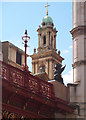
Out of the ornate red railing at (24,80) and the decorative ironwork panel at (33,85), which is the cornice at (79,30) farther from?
the decorative ironwork panel at (33,85)

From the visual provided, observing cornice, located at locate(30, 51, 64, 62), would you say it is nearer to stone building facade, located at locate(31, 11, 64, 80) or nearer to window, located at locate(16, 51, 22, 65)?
stone building facade, located at locate(31, 11, 64, 80)

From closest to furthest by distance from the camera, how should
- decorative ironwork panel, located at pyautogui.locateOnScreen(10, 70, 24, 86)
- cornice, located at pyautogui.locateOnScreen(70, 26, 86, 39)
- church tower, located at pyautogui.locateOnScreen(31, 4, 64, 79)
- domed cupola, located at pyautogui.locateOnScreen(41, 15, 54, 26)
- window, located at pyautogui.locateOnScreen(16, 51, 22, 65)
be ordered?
1. decorative ironwork panel, located at pyautogui.locateOnScreen(10, 70, 24, 86)
2. cornice, located at pyautogui.locateOnScreen(70, 26, 86, 39)
3. window, located at pyautogui.locateOnScreen(16, 51, 22, 65)
4. church tower, located at pyautogui.locateOnScreen(31, 4, 64, 79)
5. domed cupola, located at pyautogui.locateOnScreen(41, 15, 54, 26)

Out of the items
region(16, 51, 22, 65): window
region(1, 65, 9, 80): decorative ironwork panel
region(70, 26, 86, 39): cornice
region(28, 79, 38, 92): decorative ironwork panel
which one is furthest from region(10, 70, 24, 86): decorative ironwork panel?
region(16, 51, 22, 65): window

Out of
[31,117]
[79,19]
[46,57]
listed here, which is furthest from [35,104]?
[46,57]

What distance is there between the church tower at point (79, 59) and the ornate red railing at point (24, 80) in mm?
2607

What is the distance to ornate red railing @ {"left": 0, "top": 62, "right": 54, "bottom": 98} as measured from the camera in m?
15.4

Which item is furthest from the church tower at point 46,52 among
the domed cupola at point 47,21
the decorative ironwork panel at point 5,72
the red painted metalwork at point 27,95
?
the decorative ironwork panel at point 5,72

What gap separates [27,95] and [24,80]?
810 mm

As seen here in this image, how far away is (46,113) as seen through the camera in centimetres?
1875

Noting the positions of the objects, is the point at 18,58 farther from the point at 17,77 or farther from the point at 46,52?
the point at 46,52

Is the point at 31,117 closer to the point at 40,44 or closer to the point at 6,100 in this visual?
the point at 6,100

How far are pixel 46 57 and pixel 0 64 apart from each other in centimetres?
9235

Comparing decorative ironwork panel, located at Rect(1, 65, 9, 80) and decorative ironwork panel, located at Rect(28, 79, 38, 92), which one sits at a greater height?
decorative ironwork panel, located at Rect(1, 65, 9, 80)

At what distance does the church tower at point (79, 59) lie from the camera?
20.5m
